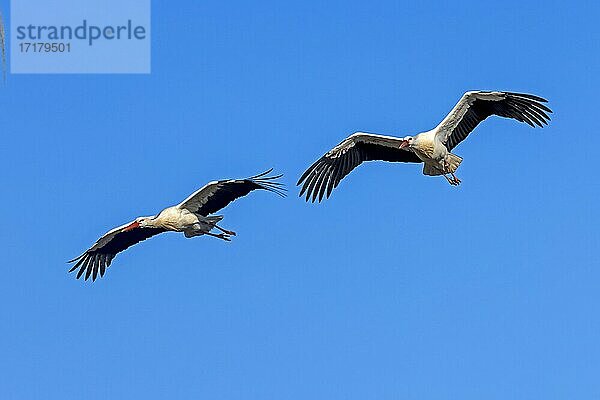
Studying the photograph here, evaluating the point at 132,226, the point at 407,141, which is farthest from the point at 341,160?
the point at 132,226

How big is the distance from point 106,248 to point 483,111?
12074mm

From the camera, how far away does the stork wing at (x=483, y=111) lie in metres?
24.6

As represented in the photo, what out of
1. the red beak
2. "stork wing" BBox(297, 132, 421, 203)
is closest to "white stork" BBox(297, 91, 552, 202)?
"stork wing" BBox(297, 132, 421, 203)

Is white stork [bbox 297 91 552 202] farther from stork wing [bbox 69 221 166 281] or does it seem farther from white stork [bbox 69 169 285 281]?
stork wing [bbox 69 221 166 281]

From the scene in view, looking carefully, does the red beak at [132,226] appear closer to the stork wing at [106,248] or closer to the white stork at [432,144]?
the stork wing at [106,248]

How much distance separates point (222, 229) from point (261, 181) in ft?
5.09

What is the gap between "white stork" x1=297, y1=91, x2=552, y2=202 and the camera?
24.4 metres

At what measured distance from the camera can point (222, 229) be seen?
88.0 feet

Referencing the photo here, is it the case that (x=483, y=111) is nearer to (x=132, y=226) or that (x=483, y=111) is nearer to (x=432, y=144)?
(x=432, y=144)

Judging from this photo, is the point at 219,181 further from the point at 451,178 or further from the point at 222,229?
the point at 451,178

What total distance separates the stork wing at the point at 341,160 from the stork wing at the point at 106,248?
533 cm

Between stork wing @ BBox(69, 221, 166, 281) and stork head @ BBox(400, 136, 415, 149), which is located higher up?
stork head @ BBox(400, 136, 415, 149)

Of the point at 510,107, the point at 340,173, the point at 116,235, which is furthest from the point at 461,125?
the point at 116,235

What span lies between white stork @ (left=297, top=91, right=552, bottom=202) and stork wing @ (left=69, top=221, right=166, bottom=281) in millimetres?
5668
